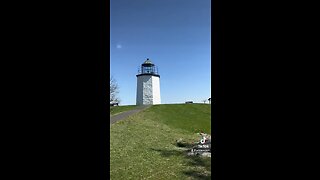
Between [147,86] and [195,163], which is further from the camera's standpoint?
[147,86]

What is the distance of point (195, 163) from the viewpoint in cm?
1042

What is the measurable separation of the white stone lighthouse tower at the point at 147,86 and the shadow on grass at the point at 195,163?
40190 millimetres

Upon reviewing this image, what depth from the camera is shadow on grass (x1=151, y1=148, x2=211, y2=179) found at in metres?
8.50

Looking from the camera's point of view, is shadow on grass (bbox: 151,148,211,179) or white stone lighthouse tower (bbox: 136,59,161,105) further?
white stone lighthouse tower (bbox: 136,59,161,105)

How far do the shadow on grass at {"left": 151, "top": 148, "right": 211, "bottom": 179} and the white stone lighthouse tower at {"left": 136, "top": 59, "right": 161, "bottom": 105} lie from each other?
132 ft

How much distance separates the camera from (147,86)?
54000 mm

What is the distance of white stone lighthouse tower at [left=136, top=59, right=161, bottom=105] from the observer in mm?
53906

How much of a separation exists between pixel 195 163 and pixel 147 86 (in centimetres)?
4400

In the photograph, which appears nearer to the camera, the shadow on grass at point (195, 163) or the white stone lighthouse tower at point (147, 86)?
the shadow on grass at point (195, 163)

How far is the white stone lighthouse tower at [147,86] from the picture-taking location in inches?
2122
